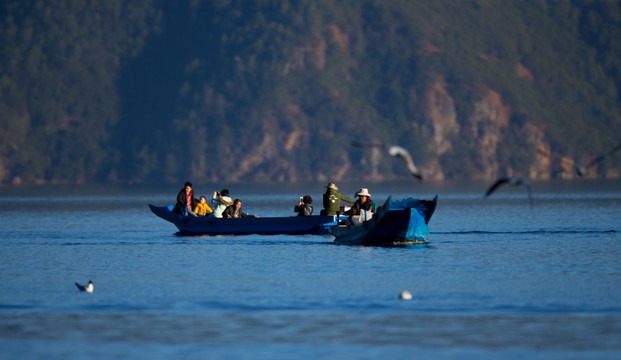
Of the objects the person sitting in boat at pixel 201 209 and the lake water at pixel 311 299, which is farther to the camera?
the person sitting in boat at pixel 201 209

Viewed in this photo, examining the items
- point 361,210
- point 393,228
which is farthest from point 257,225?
point 393,228

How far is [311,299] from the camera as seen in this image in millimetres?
26547

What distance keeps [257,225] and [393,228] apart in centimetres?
727

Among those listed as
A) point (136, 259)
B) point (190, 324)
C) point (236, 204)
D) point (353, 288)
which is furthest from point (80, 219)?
point (190, 324)

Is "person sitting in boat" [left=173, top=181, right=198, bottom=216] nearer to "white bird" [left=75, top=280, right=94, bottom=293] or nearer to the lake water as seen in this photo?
the lake water

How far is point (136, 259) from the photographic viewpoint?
3838 cm

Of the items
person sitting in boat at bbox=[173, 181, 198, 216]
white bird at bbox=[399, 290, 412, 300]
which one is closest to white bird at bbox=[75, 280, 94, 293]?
white bird at bbox=[399, 290, 412, 300]

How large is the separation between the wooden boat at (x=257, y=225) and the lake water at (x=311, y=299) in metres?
0.44

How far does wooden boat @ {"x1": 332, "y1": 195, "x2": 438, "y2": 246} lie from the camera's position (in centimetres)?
3966

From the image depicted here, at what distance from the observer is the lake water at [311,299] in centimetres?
2077

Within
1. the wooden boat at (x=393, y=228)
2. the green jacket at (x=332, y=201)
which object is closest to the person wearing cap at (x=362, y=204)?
the wooden boat at (x=393, y=228)

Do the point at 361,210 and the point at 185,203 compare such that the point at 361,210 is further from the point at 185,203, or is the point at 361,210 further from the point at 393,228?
the point at 185,203

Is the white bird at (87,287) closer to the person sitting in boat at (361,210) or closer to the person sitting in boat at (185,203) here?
the person sitting in boat at (361,210)

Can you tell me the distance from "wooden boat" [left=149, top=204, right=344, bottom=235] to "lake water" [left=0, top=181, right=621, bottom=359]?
1.43 ft
